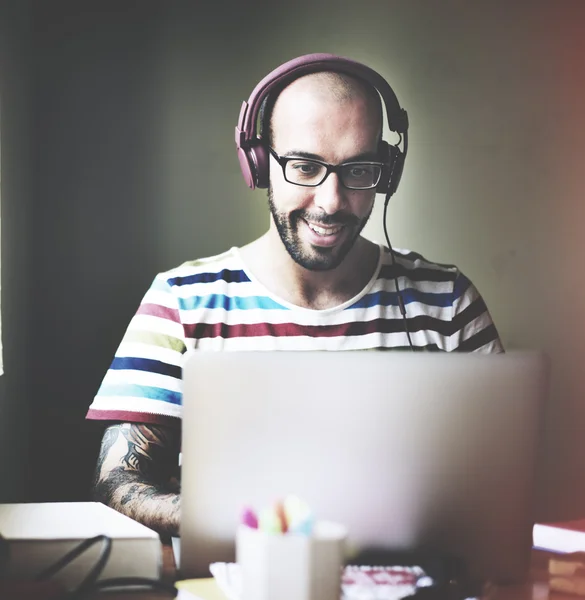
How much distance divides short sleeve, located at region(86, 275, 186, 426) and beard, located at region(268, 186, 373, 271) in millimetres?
349

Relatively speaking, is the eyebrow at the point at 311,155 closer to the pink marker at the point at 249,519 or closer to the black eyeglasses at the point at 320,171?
the black eyeglasses at the point at 320,171

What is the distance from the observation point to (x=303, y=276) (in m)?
1.86

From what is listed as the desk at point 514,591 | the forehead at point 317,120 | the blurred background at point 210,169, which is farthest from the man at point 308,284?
the desk at point 514,591

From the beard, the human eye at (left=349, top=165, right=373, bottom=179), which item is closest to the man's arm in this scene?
the beard

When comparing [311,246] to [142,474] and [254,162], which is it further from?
[142,474]

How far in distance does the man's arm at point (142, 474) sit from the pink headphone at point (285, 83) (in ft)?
2.28

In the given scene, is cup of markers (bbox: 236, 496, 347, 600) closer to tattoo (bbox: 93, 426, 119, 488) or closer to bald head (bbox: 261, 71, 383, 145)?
tattoo (bbox: 93, 426, 119, 488)

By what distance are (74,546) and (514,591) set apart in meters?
0.58

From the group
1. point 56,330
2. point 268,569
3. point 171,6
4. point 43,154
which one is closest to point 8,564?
point 268,569

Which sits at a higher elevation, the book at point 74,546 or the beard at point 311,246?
the beard at point 311,246

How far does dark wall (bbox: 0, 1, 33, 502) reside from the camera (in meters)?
1.70

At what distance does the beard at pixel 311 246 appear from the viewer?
1.84m

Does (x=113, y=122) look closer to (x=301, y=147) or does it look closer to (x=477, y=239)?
(x=301, y=147)

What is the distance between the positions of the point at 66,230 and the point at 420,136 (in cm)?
105
